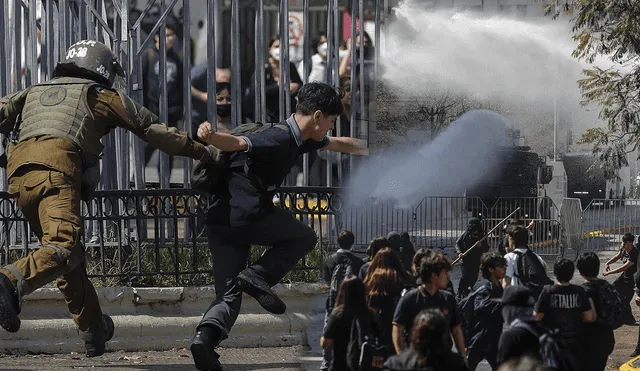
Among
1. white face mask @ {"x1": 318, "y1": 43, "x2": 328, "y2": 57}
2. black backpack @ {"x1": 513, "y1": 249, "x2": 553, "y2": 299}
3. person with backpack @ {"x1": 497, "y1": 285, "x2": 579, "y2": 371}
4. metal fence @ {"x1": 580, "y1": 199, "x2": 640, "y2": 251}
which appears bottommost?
metal fence @ {"x1": 580, "y1": 199, "x2": 640, "y2": 251}

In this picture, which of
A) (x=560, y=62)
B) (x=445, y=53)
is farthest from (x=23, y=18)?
(x=560, y=62)

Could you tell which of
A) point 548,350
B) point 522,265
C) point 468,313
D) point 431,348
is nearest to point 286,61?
point 522,265

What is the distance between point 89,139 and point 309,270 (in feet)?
10.6

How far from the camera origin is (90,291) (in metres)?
6.11

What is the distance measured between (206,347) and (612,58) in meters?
16.1

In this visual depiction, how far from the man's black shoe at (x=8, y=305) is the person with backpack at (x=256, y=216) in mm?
801

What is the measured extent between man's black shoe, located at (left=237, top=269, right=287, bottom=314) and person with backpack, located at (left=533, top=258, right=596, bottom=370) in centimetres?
157

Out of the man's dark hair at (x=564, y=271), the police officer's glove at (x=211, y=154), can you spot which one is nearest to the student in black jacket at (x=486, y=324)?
the man's dark hair at (x=564, y=271)

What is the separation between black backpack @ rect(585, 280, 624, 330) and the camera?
649cm

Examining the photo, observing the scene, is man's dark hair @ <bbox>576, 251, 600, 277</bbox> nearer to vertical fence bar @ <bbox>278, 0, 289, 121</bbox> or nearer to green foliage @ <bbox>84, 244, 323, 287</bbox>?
green foliage @ <bbox>84, 244, 323, 287</bbox>

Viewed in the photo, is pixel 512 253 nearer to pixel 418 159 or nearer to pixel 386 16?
pixel 386 16

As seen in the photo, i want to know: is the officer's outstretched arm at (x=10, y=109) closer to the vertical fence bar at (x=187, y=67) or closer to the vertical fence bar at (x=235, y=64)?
the vertical fence bar at (x=187, y=67)

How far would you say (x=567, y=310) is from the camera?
6332 mm

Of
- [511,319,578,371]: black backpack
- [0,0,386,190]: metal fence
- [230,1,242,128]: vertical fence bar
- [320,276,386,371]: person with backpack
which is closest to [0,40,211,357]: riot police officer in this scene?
[320,276,386,371]: person with backpack
